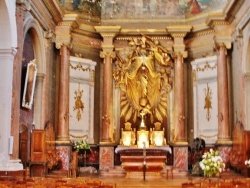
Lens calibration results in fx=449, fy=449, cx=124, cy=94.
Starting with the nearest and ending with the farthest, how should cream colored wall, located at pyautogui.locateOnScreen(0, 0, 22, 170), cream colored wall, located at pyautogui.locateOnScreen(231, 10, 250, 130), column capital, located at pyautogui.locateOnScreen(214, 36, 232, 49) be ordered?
cream colored wall, located at pyautogui.locateOnScreen(0, 0, 22, 170) < cream colored wall, located at pyautogui.locateOnScreen(231, 10, 250, 130) < column capital, located at pyautogui.locateOnScreen(214, 36, 232, 49)

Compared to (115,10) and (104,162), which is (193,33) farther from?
(104,162)

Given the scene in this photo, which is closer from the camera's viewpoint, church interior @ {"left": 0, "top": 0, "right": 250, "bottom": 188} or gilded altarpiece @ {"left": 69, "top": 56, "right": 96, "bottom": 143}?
church interior @ {"left": 0, "top": 0, "right": 250, "bottom": 188}

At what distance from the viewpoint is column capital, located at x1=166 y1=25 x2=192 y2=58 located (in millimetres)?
19141

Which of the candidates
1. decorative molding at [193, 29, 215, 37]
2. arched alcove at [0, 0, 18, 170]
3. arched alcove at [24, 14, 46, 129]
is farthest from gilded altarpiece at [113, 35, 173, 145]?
arched alcove at [0, 0, 18, 170]

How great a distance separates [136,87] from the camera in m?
19.7

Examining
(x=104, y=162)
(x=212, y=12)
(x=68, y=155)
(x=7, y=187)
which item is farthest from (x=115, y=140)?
(x=7, y=187)

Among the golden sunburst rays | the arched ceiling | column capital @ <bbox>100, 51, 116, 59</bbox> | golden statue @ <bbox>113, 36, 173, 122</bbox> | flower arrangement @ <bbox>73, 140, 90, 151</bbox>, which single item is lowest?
flower arrangement @ <bbox>73, 140, 90, 151</bbox>

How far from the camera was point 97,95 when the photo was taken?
19.7 m

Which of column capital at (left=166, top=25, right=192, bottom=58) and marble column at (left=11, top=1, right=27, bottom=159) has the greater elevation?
column capital at (left=166, top=25, right=192, bottom=58)

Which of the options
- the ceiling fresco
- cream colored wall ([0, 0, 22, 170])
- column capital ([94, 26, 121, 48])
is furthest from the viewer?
the ceiling fresco

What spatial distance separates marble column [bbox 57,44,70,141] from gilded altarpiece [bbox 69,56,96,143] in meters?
0.64

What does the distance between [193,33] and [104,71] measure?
4.19m

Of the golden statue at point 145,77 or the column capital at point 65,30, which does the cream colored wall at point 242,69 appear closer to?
the golden statue at point 145,77

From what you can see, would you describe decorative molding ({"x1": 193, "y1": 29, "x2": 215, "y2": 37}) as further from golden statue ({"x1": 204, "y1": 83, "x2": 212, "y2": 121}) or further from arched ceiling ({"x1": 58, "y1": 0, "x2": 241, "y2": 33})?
golden statue ({"x1": 204, "y1": 83, "x2": 212, "y2": 121})
